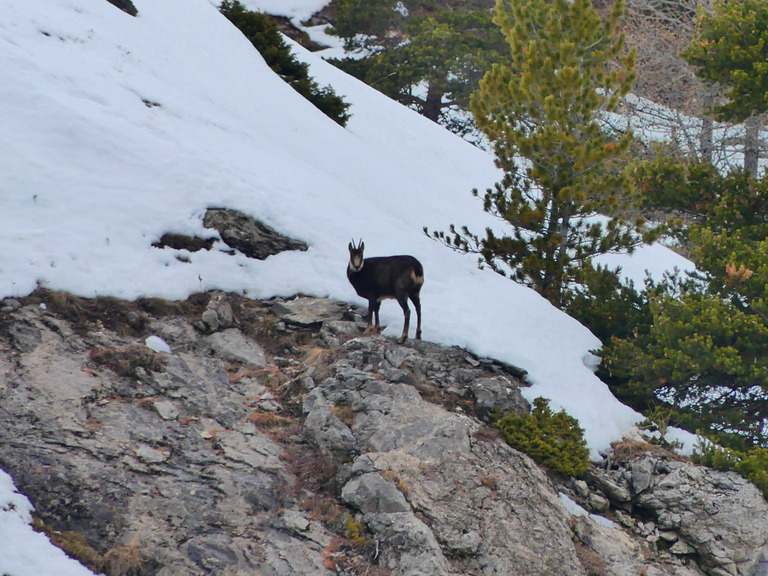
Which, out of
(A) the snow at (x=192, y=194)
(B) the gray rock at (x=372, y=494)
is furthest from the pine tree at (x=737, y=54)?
(B) the gray rock at (x=372, y=494)

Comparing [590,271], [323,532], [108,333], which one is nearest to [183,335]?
[108,333]

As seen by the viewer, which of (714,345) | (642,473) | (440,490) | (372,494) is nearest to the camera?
(372,494)

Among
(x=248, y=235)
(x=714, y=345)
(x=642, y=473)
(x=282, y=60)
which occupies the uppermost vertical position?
(x=282, y=60)

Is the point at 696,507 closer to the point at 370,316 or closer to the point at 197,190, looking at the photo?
the point at 370,316

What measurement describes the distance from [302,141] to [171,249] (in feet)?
22.7

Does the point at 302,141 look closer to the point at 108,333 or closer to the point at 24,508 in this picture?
the point at 108,333

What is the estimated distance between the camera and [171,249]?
12.8 meters

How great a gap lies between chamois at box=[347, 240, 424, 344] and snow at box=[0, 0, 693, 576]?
60 cm

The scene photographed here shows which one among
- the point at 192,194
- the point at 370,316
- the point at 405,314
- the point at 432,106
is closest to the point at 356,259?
the point at 370,316

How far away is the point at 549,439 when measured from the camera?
11.1 metres

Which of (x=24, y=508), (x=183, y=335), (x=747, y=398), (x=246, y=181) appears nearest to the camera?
(x=24, y=508)

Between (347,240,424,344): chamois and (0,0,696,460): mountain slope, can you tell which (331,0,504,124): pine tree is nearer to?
(0,0,696,460): mountain slope

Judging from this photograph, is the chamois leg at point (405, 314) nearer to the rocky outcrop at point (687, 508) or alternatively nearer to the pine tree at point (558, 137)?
the rocky outcrop at point (687, 508)

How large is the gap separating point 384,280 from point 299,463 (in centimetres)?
366
